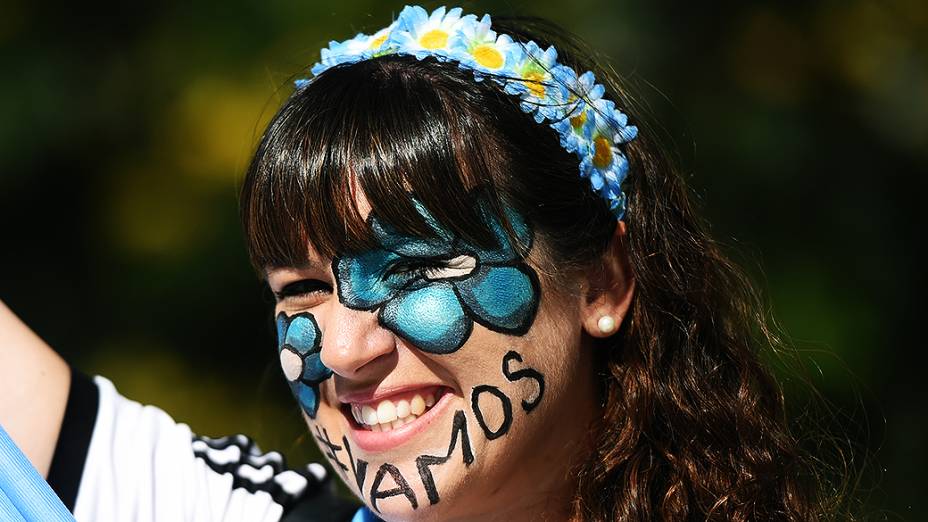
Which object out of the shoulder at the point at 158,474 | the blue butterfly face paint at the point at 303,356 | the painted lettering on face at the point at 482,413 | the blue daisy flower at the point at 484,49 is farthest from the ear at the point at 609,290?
the shoulder at the point at 158,474

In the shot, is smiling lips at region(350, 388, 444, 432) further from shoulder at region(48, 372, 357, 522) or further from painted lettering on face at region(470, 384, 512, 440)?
shoulder at region(48, 372, 357, 522)

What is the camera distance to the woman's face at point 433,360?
5.72ft

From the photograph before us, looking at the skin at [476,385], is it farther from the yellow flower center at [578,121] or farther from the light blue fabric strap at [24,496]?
the light blue fabric strap at [24,496]

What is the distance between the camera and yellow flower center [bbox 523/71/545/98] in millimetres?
1856

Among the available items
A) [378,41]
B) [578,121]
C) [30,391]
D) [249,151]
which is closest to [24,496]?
[30,391]

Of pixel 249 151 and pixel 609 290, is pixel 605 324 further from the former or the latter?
pixel 249 151

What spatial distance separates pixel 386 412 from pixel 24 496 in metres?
0.52

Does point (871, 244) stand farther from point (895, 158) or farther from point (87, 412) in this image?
point (87, 412)

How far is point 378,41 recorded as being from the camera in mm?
1955

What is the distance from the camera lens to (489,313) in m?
1.76

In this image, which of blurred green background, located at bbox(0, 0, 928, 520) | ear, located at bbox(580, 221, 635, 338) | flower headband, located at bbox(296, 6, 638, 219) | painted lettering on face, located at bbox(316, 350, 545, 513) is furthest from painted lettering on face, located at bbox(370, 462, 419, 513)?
blurred green background, located at bbox(0, 0, 928, 520)

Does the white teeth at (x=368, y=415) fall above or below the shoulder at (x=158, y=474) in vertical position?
above

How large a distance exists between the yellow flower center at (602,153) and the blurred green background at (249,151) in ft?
4.54

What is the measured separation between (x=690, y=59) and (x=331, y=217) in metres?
2.07
